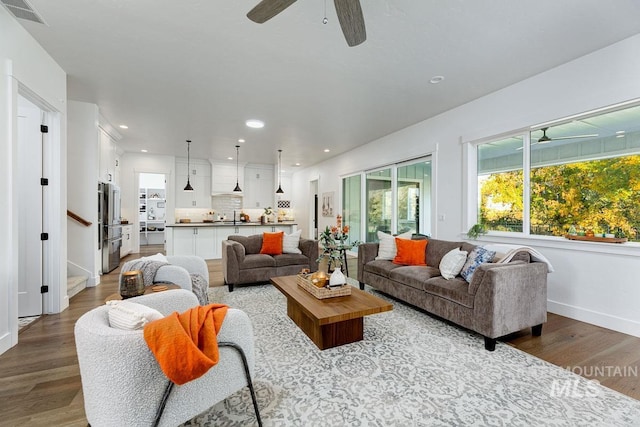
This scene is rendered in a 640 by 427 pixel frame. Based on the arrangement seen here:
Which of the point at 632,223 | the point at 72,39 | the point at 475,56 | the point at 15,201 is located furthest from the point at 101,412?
the point at 632,223

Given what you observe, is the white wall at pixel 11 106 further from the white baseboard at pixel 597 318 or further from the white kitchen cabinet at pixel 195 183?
the white baseboard at pixel 597 318

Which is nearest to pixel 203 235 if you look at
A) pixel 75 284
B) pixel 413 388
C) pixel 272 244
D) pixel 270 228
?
pixel 270 228

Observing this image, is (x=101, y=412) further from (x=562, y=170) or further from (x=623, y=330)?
(x=562, y=170)

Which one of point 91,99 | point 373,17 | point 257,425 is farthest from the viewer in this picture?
point 91,99

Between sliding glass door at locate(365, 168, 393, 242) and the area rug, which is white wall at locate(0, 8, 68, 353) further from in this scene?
sliding glass door at locate(365, 168, 393, 242)

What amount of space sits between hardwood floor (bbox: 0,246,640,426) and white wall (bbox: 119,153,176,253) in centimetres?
473

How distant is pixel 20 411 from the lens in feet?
5.28

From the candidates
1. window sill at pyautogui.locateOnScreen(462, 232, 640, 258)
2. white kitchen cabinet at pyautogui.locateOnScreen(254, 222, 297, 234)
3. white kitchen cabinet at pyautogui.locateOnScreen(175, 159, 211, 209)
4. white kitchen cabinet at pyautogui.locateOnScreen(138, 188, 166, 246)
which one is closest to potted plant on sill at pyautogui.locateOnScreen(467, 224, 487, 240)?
window sill at pyautogui.locateOnScreen(462, 232, 640, 258)

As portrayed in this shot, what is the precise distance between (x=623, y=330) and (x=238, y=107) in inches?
206

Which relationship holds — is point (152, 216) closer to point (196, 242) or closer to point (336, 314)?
point (196, 242)

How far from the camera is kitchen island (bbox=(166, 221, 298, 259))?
5922 millimetres

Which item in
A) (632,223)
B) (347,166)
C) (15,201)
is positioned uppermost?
(347,166)

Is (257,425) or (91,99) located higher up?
(91,99)

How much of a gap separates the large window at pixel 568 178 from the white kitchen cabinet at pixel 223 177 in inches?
262
